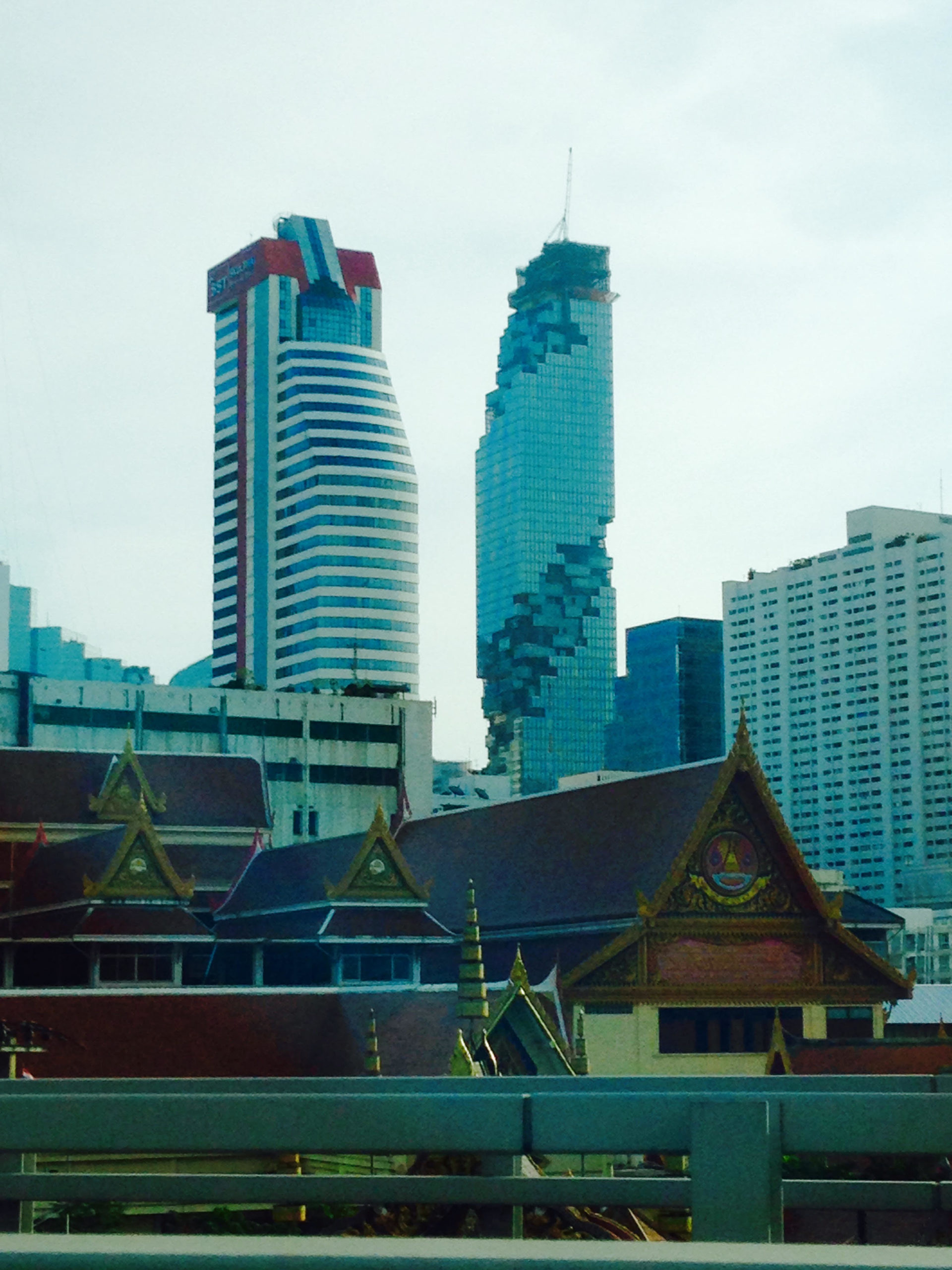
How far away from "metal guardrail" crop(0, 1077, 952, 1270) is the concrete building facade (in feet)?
276

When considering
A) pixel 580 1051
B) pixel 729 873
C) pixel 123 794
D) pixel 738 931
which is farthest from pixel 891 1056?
pixel 123 794

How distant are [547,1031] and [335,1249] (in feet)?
98.1

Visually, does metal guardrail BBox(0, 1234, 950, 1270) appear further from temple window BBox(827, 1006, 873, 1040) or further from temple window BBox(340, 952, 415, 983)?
temple window BBox(340, 952, 415, 983)

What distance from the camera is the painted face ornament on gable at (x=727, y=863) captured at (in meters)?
48.0

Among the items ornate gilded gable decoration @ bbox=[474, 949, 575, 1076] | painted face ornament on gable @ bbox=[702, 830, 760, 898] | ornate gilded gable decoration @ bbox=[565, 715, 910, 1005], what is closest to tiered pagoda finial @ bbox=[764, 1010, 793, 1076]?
ornate gilded gable decoration @ bbox=[565, 715, 910, 1005]

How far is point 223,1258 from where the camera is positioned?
20.1ft

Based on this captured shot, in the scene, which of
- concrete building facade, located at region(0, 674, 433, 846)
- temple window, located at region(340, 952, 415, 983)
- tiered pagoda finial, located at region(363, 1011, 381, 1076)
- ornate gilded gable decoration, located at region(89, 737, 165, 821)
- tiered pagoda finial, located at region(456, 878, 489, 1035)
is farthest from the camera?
concrete building facade, located at region(0, 674, 433, 846)

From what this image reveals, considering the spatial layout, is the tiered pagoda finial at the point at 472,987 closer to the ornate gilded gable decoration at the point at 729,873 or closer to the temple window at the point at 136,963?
the ornate gilded gable decoration at the point at 729,873

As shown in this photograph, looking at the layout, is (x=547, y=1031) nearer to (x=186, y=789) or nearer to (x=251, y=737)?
(x=186, y=789)

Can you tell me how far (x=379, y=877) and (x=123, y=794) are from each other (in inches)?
587

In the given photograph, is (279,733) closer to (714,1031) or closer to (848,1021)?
(848,1021)

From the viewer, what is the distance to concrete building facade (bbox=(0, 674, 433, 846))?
95688 mm

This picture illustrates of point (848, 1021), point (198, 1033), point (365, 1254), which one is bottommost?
point (848, 1021)

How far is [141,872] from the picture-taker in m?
55.5
